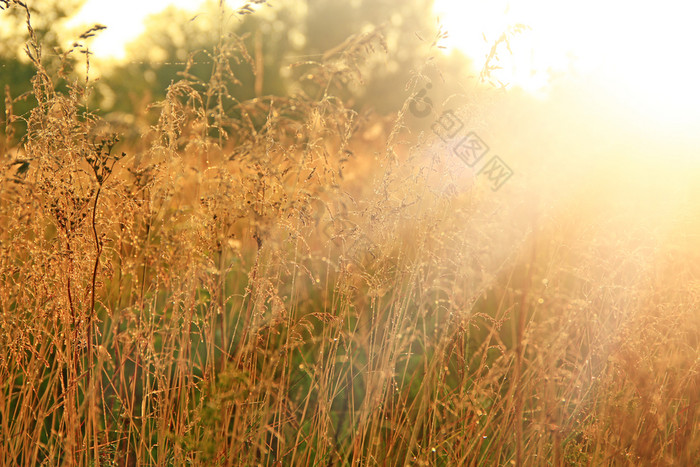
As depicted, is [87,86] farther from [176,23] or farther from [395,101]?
[176,23]

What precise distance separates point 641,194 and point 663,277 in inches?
23.3

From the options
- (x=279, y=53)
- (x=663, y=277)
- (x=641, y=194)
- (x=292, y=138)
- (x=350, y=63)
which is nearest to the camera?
(x=350, y=63)

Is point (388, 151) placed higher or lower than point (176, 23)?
lower

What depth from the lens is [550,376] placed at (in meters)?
1.78

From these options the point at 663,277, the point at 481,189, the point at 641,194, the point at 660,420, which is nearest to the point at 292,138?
the point at 481,189

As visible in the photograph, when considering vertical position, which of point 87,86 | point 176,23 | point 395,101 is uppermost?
point 176,23

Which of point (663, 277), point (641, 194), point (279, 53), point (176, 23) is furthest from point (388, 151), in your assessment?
point (176, 23)

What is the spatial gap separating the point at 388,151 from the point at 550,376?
0.83 metres

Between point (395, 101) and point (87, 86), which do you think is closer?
point (87, 86)

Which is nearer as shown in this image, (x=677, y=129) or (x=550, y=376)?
(x=550, y=376)

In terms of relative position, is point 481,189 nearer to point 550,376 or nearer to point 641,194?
point 550,376

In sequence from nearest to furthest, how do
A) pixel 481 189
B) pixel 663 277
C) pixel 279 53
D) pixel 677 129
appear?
1. pixel 481 189
2. pixel 663 277
3. pixel 677 129
4. pixel 279 53

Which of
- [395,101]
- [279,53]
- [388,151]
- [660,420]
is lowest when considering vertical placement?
[660,420]

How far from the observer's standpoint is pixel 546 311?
2.01 metres
